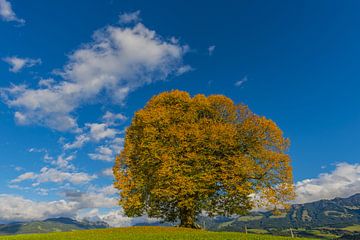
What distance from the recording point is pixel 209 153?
154 feet

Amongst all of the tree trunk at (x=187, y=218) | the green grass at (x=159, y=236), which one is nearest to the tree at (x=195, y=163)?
the tree trunk at (x=187, y=218)

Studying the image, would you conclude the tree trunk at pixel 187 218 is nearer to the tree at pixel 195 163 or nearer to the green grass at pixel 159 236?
the tree at pixel 195 163

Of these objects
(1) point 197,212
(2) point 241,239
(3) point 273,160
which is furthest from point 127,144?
(2) point 241,239

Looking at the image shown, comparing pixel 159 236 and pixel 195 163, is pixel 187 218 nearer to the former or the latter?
pixel 195 163

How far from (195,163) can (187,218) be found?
375 inches

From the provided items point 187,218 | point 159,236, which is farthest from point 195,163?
point 159,236

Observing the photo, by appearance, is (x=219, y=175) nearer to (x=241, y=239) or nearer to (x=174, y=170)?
(x=174, y=170)

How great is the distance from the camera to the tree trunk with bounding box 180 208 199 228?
49094mm

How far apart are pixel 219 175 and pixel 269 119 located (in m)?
11.8

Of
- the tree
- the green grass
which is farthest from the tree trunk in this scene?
the green grass

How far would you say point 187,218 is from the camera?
163ft

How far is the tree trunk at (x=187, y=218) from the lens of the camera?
49.1 metres

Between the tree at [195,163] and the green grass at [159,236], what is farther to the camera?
the tree at [195,163]

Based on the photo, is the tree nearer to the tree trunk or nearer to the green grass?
the tree trunk
